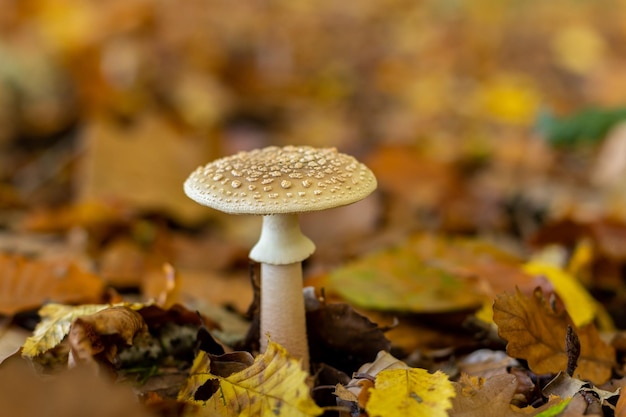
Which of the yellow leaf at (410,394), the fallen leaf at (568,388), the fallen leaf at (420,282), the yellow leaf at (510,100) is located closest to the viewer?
the yellow leaf at (410,394)

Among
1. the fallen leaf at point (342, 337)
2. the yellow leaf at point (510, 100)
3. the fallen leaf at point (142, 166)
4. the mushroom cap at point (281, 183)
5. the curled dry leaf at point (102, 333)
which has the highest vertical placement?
the mushroom cap at point (281, 183)

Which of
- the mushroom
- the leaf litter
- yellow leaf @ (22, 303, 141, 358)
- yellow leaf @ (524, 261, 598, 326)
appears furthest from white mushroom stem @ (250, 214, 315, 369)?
yellow leaf @ (524, 261, 598, 326)

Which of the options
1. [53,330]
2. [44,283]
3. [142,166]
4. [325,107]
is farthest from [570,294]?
[325,107]

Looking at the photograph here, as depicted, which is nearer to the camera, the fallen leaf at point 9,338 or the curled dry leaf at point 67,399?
the curled dry leaf at point 67,399

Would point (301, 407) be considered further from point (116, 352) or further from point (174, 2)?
point (174, 2)

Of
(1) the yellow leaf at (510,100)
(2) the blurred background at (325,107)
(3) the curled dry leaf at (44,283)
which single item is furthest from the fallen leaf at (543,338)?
(1) the yellow leaf at (510,100)

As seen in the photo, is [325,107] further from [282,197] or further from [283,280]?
[282,197]

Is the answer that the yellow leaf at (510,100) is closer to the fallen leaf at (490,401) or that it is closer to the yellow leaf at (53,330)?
the fallen leaf at (490,401)
